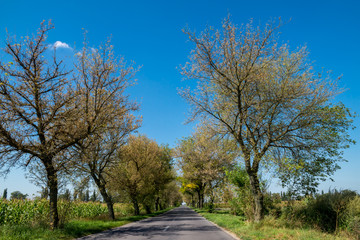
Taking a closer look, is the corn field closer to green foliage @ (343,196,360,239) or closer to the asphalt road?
the asphalt road

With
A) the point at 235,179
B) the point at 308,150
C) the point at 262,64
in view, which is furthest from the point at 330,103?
the point at 235,179

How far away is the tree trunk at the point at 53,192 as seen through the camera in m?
13.1

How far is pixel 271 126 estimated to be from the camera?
1595 centimetres

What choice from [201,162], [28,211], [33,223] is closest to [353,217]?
[33,223]

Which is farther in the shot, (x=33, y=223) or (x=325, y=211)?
(x=325, y=211)

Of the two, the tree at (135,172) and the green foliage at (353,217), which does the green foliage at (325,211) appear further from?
the tree at (135,172)

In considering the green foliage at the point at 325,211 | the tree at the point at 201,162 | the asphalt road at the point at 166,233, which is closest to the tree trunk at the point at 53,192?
the asphalt road at the point at 166,233

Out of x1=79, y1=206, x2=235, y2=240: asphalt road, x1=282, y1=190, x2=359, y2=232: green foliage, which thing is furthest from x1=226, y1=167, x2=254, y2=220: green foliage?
x1=79, y1=206, x2=235, y2=240: asphalt road

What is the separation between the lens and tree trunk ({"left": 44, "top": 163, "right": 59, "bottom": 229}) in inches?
517

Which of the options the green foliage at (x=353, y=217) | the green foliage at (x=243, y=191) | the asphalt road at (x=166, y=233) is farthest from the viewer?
the green foliage at (x=243, y=191)

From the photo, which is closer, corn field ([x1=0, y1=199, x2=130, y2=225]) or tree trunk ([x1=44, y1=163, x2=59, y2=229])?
tree trunk ([x1=44, y1=163, x2=59, y2=229])

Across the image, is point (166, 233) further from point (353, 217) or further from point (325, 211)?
point (325, 211)

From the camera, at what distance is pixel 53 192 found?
13.8 metres

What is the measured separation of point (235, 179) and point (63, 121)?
48.8 feet
